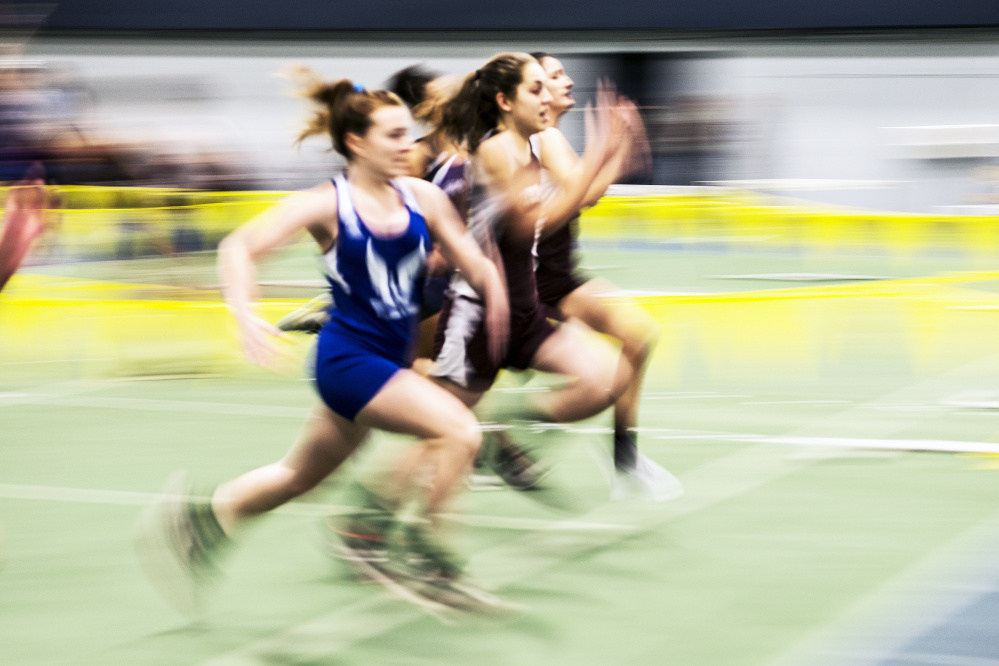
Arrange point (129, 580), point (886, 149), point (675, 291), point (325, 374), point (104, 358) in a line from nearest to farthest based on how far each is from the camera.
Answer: point (325, 374) < point (129, 580) < point (104, 358) < point (675, 291) < point (886, 149)

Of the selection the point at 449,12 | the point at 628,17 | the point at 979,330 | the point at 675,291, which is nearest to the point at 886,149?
the point at 628,17

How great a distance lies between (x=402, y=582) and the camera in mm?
4348

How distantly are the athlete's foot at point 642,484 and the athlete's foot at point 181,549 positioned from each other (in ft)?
6.79

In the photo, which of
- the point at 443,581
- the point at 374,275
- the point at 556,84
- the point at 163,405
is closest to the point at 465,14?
the point at 163,405

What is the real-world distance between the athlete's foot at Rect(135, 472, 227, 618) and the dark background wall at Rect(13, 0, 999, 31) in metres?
20.3

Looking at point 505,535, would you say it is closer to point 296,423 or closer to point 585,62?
point 296,423

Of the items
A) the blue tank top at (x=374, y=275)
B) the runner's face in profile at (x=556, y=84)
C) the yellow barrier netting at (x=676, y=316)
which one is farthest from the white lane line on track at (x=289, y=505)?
the yellow barrier netting at (x=676, y=316)

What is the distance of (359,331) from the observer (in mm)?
4023

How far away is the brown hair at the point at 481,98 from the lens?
516cm

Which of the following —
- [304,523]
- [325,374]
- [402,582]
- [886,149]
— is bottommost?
[886,149]

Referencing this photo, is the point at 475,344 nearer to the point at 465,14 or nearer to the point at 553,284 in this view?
the point at 553,284

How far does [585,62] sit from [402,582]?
20.6m

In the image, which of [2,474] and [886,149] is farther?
[886,149]

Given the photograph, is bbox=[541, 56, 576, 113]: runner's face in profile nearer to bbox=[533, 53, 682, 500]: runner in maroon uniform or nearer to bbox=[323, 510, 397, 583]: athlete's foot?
bbox=[533, 53, 682, 500]: runner in maroon uniform
